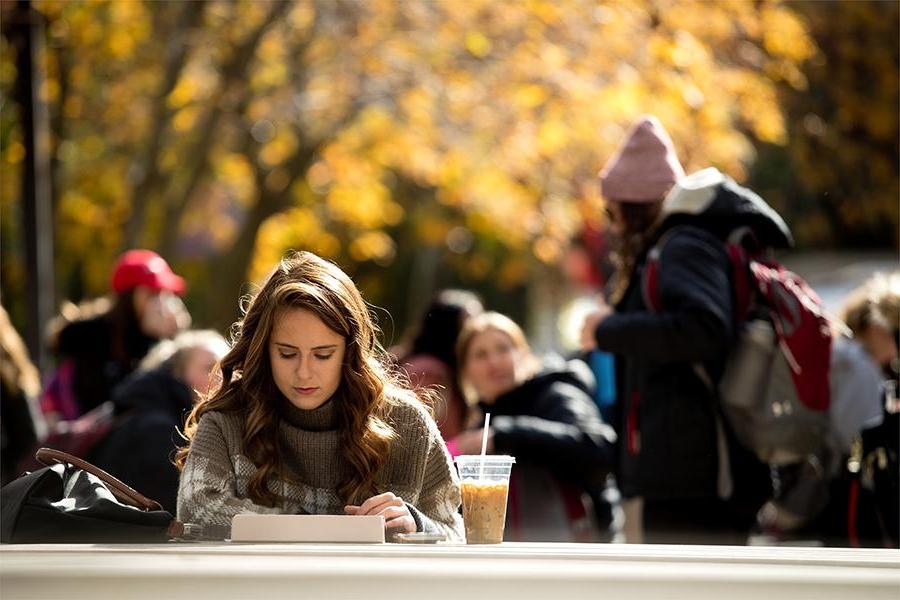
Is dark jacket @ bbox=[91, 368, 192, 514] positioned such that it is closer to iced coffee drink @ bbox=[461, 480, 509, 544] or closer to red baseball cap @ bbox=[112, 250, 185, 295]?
red baseball cap @ bbox=[112, 250, 185, 295]

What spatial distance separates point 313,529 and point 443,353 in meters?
4.96

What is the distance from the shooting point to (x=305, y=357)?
401 cm

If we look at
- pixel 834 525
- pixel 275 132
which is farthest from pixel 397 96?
pixel 834 525

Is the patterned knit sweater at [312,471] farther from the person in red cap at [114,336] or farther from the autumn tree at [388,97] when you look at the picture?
the autumn tree at [388,97]

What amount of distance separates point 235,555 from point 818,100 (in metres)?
16.7

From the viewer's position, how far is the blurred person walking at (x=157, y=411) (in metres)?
6.98

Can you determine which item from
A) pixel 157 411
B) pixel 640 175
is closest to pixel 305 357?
pixel 640 175

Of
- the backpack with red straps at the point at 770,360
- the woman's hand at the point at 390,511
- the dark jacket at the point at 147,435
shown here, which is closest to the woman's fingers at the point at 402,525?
the woman's hand at the point at 390,511

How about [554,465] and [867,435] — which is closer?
[867,435]

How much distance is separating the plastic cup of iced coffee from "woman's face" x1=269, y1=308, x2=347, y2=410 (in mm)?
387

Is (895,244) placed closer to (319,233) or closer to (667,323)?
(319,233)

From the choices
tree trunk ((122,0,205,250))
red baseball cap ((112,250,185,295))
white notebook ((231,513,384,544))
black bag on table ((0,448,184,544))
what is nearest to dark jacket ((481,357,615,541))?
red baseball cap ((112,250,185,295))

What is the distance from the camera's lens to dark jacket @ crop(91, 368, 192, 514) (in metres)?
6.89

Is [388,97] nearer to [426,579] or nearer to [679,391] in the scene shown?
[679,391]
